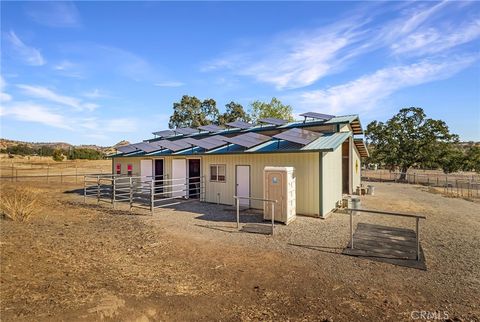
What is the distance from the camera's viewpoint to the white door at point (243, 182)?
13586 millimetres

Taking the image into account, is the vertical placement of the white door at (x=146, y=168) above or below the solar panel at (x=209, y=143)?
below

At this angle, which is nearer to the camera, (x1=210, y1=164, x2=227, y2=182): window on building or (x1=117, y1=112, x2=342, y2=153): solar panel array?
(x1=117, y1=112, x2=342, y2=153): solar panel array

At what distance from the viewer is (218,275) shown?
578 centimetres

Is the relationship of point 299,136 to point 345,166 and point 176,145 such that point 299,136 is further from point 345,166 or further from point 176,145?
point 176,145

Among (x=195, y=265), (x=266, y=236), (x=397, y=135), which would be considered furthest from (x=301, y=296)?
(x=397, y=135)

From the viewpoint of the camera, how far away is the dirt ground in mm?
4379

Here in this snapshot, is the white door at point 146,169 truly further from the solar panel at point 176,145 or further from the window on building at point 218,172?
the window on building at point 218,172

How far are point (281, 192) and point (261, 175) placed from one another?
2.92 metres

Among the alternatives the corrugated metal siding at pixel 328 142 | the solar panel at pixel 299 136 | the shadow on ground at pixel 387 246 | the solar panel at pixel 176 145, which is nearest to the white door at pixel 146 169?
the solar panel at pixel 176 145

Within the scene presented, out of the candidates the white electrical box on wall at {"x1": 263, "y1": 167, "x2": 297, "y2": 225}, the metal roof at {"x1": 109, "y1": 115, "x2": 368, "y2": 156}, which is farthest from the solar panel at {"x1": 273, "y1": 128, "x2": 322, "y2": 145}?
the white electrical box on wall at {"x1": 263, "y1": 167, "x2": 297, "y2": 225}

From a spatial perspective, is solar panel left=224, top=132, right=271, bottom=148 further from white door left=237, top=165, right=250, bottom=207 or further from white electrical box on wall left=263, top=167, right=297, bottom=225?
white electrical box on wall left=263, top=167, right=297, bottom=225

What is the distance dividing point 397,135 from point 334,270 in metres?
30.0

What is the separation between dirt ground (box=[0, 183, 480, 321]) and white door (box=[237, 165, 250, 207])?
12.3 feet

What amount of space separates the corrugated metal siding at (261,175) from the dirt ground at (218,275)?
1878mm
